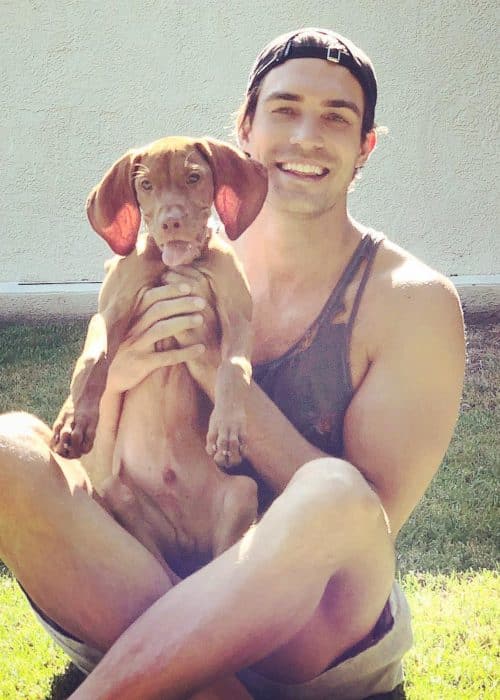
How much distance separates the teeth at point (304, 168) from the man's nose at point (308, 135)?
0.14 feet

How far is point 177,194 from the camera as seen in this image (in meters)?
1.52

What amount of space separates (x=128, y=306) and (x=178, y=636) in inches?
23.4

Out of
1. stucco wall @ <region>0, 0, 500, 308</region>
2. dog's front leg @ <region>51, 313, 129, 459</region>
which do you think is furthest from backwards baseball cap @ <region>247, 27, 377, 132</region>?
stucco wall @ <region>0, 0, 500, 308</region>

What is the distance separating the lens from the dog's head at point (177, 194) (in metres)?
1.52

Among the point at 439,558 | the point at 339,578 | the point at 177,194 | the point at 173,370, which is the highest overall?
the point at 177,194

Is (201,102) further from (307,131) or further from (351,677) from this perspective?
(351,677)

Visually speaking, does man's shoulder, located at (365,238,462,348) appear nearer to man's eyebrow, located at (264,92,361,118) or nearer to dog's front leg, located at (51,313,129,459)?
man's eyebrow, located at (264,92,361,118)

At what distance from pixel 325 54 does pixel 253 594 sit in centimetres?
101

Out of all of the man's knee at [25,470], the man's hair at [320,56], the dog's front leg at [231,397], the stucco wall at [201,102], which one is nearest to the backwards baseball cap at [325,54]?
the man's hair at [320,56]

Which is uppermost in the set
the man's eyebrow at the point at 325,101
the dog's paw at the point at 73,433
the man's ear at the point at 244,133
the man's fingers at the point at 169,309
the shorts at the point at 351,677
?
the man's eyebrow at the point at 325,101

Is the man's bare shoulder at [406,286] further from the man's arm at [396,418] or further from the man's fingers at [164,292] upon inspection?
the man's fingers at [164,292]

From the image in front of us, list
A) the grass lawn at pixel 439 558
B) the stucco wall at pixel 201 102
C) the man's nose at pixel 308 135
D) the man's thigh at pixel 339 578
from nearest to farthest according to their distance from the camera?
the man's thigh at pixel 339 578 → the man's nose at pixel 308 135 → the grass lawn at pixel 439 558 → the stucco wall at pixel 201 102

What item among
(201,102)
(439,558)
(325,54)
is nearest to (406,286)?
(325,54)

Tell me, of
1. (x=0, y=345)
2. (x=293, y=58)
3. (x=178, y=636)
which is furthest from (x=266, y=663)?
(x=0, y=345)
